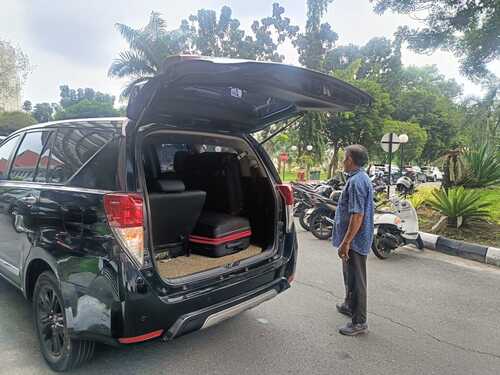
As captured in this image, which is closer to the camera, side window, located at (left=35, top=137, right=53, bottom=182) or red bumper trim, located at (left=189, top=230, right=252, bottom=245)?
side window, located at (left=35, top=137, right=53, bottom=182)

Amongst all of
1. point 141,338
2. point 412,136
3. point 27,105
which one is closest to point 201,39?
point 412,136

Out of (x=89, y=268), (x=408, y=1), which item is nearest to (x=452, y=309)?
(x=89, y=268)

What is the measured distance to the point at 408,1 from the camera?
890 cm

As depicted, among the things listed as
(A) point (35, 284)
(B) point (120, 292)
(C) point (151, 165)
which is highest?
(C) point (151, 165)

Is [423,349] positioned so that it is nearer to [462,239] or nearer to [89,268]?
[89,268]

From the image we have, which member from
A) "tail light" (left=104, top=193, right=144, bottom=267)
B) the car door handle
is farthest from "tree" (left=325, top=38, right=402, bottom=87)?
"tail light" (left=104, top=193, right=144, bottom=267)

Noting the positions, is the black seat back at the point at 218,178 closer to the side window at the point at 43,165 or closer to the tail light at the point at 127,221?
the side window at the point at 43,165

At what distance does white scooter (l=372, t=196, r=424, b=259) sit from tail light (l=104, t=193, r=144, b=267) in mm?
3907

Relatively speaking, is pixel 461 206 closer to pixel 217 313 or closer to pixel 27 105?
pixel 217 313

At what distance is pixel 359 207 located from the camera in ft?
9.12

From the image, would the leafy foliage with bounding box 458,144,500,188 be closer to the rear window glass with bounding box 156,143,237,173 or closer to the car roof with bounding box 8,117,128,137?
the rear window glass with bounding box 156,143,237,173

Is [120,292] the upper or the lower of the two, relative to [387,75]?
lower

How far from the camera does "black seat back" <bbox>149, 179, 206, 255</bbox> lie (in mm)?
2572

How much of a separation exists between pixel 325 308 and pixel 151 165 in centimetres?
213
